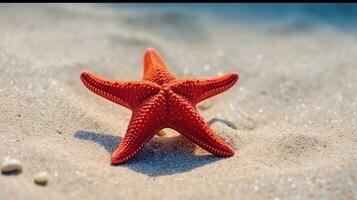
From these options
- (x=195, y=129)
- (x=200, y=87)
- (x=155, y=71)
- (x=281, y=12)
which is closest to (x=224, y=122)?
(x=200, y=87)

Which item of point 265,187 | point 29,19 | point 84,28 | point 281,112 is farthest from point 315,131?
point 29,19

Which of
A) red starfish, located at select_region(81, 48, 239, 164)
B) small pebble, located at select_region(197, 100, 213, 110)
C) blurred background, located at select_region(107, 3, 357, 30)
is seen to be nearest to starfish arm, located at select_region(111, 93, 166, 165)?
red starfish, located at select_region(81, 48, 239, 164)

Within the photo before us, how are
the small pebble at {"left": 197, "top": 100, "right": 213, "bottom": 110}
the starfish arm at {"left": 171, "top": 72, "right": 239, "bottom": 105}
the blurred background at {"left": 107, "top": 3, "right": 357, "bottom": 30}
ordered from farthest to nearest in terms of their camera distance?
the blurred background at {"left": 107, "top": 3, "right": 357, "bottom": 30} < the small pebble at {"left": 197, "top": 100, "right": 213, "bottom": 110} < the starfish arm at {"left": 171, "top": 72, "right": 239, "bottom": 105}

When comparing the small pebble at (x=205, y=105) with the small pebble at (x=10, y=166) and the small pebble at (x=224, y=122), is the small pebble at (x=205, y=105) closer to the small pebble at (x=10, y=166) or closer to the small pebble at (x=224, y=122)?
the small pebble at (x=224, y=122)

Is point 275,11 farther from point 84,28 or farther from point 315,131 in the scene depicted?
point 315,131

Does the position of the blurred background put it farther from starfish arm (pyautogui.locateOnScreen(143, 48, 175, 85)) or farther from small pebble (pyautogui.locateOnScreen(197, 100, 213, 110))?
starfish arm (pyautogui.locateOnScreen(143, 48, 175, 85))

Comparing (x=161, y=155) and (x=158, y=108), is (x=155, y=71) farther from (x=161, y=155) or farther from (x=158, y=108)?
(x=161, y=155)

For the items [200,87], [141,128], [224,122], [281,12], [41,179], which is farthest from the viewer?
[281,12]
